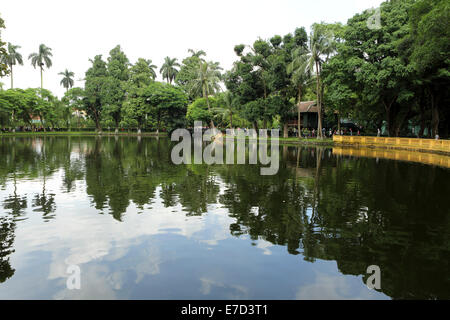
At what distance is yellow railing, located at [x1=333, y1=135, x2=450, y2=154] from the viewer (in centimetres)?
2850

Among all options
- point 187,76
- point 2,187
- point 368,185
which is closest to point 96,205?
point 2,187

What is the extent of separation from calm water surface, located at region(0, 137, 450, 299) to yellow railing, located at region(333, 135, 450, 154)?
17.2 meters

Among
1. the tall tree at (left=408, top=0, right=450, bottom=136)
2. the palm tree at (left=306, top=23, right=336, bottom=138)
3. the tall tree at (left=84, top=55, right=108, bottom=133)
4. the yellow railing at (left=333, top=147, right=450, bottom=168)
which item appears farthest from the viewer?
the tall tree at (left=84, top=55, right=108, bottom=133)

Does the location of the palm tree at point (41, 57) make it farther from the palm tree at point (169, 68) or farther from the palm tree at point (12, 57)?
the palm tree at point (169, 68)

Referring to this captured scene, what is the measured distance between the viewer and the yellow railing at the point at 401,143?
28497 mm

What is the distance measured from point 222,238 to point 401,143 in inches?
1260

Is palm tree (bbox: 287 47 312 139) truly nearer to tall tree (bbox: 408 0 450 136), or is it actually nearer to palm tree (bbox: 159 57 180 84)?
tall tree (bbox: 408 0 450 136)

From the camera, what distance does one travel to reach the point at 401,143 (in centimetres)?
3369

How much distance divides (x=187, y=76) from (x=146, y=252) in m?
74.6

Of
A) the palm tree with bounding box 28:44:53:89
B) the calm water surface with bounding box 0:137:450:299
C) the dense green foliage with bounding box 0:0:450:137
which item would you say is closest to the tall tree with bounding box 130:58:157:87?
the dense green foliage with bounding box 0:0:450:137
